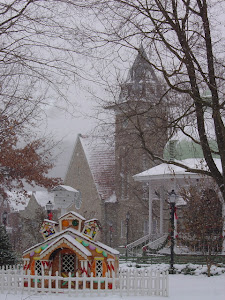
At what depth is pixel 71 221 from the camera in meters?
15.1

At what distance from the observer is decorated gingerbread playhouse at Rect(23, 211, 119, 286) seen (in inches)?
561

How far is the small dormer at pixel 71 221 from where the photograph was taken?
1498cm

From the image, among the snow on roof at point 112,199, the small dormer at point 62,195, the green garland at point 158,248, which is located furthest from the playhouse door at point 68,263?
the snow on roof at point 112,199

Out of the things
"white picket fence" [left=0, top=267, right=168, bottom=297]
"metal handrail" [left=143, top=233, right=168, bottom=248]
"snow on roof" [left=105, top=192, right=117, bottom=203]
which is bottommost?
"white picket fence" [left=0, top=267, right=168, bottom=297]

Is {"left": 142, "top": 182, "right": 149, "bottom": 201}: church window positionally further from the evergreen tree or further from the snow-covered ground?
the evergreen tree

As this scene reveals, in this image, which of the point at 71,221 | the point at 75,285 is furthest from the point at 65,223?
the point at 75,285

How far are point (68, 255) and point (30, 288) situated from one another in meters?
1.45

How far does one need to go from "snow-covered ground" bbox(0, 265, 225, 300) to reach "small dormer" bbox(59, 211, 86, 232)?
2096 mm

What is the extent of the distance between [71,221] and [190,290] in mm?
5203

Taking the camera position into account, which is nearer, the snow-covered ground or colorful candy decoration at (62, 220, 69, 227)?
the snow-covered ground

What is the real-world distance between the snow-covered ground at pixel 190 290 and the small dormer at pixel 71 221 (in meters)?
2.10

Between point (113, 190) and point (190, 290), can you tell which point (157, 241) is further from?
point (113, 190)

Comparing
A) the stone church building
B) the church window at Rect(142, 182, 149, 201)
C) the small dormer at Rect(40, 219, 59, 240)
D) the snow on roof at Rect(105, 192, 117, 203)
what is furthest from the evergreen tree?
the snow on roof at Rect(105, 192, 117, 203)

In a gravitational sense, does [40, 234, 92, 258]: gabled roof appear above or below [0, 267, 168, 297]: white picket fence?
above
